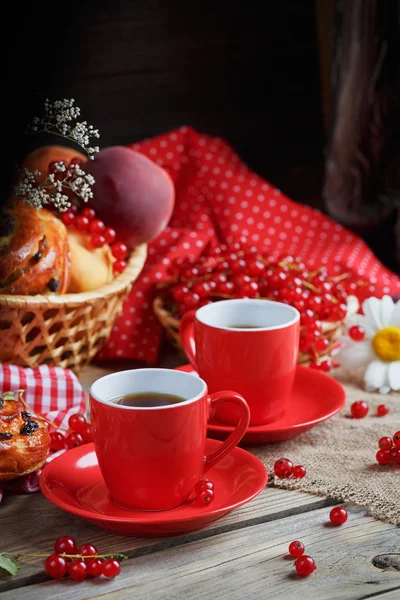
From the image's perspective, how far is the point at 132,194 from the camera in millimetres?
1061

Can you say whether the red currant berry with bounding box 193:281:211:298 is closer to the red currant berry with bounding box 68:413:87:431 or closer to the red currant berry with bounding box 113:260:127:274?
the red currant berry with bounding box 113:260:127:274

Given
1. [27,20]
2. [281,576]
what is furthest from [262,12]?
[281,576]

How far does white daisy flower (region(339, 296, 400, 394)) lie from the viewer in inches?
41.6

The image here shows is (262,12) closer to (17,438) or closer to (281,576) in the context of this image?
(17,438)

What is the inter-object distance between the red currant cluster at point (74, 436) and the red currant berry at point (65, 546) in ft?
0.65

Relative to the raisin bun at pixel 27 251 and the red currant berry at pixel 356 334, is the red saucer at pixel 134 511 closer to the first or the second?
the raisin bun at pixel 27 251

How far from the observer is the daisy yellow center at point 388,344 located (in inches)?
41.9

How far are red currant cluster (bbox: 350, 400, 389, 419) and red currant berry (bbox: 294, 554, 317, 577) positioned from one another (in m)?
0.35

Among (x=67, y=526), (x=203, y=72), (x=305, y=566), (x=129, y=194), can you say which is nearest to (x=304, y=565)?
(x=305, y=566)

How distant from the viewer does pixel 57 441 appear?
85cm

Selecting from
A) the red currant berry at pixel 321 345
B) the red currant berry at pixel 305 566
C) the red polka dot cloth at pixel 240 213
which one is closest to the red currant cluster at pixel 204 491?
the red currant berry at pixel 305 566

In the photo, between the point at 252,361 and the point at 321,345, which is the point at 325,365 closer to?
the point at 321,345

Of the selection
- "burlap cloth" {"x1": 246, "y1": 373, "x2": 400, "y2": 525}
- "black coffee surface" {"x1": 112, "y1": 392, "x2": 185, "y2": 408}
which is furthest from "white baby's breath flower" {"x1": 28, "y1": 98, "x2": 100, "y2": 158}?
"burlap cloth" {"x1": 246, "y1": 373, "x2": 400, "y2": 525}

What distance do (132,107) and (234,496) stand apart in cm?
99
